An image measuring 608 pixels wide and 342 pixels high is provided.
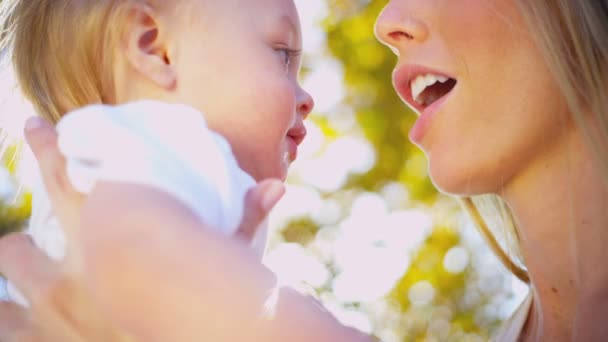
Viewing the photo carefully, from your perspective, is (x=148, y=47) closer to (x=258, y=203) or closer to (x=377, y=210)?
(x=258, y=203)

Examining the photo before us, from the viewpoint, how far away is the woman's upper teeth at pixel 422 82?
2.53 meters

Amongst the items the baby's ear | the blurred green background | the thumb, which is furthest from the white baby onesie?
the blurred green background

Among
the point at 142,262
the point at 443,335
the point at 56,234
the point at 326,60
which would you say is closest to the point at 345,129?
the point at 326,60

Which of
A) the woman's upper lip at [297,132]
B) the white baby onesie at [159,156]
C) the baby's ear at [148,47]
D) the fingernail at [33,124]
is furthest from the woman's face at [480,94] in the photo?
the fingernail at [33,124]

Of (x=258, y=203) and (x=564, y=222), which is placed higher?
(x=258, y=203)

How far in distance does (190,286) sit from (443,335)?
6107 millimetres

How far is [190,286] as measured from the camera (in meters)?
1.43

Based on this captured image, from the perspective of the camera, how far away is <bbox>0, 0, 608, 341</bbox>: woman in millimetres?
2348

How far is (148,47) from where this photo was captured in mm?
2096

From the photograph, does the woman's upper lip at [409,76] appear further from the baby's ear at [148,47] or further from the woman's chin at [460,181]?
the baby's ear at [148,47]

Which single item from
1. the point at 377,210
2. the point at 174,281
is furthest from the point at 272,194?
the point at 377,210

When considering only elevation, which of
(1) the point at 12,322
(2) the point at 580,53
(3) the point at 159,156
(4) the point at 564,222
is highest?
(3) the point at 159,156

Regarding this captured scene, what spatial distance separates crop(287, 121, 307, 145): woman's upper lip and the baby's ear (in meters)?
0.33

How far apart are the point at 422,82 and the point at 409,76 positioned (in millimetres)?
38
